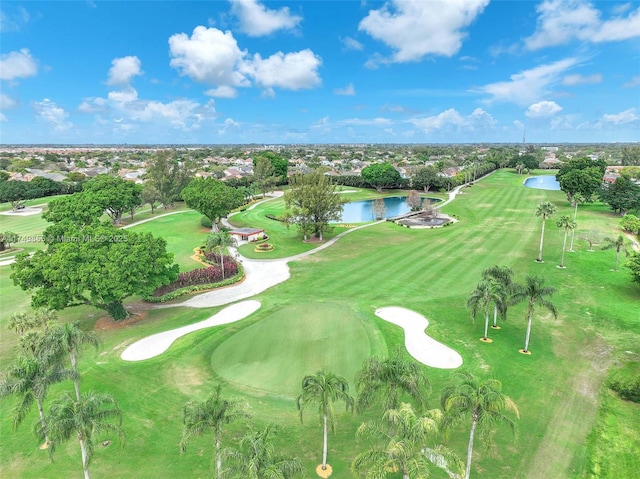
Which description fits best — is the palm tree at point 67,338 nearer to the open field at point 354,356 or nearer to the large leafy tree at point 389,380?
the open field at point 354,356

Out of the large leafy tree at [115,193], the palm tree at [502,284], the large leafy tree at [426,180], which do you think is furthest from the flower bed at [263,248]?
the large leafy tree at [426,180]

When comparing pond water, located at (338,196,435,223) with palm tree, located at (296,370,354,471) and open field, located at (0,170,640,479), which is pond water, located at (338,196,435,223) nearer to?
open field, located at (0,170,640,479)

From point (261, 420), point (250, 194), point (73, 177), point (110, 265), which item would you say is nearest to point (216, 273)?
point (110, 265)

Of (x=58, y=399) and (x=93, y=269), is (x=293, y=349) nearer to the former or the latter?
(x=58, y=399)

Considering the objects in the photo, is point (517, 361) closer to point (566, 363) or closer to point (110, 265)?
point (566, 363)

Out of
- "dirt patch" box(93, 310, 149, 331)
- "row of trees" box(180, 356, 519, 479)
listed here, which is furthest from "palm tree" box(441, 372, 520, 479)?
"dirt patch" box(93, 310, 149, 331)

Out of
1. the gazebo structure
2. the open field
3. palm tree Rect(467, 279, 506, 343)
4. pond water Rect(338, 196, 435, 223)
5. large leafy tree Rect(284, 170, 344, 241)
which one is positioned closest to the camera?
the open field

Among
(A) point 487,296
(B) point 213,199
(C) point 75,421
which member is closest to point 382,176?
(B) point 213,199

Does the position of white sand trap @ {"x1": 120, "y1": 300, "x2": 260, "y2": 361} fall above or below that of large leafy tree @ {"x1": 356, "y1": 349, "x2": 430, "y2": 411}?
below
